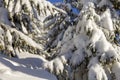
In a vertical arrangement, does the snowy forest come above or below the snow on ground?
above

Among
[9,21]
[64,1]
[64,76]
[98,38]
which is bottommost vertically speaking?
[64,76]

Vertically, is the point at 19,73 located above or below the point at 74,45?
below

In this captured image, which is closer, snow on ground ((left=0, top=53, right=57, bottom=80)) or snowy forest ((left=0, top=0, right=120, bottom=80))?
A: snow on ground ((left=0, top=53, right=57, bottom=80))

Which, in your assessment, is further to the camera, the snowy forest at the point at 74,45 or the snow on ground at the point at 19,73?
the snowy forest at the point at 74,45

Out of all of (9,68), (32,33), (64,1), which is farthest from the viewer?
(64,1)

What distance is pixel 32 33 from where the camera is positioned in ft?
40.2

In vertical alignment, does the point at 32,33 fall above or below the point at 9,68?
above

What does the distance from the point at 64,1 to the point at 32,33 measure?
6.82 feet

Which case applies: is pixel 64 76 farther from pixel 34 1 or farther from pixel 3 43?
pixel 34 1

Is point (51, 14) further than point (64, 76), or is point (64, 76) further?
point (51, 14)

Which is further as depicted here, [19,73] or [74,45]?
[74,45]

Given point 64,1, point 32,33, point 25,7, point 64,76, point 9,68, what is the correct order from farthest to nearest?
point 64,1
point 32,33
point 25,7
point 64,76
point 9,68

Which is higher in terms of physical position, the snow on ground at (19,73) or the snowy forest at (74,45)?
the snowy forest at (74,45)

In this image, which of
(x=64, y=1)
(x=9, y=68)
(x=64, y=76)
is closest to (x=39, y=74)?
(x=9, y=68)
